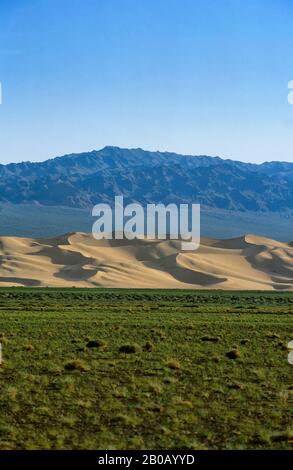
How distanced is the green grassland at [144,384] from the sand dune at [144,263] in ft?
153

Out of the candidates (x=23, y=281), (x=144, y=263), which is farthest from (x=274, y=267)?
(x=23, y=281)

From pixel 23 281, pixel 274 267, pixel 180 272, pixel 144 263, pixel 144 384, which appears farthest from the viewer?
pixel 274 267

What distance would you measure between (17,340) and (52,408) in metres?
10.4

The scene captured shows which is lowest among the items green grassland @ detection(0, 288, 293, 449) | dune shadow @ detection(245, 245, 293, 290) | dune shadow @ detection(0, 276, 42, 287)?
dune shadow @ detection(245, 245, 293, 290)

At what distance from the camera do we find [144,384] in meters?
18.0

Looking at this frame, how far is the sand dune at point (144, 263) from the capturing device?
80.8 m

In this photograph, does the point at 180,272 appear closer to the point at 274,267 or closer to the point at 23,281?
the point at 274,267

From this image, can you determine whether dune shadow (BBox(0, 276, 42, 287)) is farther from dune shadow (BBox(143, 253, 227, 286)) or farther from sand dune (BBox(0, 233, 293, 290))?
dune shadow (BBox(143, 253, 227, 286))

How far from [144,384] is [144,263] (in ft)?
259

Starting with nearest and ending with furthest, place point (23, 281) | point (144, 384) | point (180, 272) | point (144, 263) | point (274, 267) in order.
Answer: point (144, 384), point (23, 281), point (180, 272), point (144, 263), point (274, 267)

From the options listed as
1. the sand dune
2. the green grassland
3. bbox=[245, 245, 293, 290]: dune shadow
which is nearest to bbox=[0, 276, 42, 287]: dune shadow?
the sand dune

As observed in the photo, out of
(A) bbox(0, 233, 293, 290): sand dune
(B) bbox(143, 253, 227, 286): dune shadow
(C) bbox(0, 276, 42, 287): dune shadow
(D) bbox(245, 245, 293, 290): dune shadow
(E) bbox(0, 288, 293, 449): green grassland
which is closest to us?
(E) bbox(0, 288, 293, 449): green grassland

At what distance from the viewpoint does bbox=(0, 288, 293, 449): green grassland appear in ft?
44.4

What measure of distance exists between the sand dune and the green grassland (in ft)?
153
